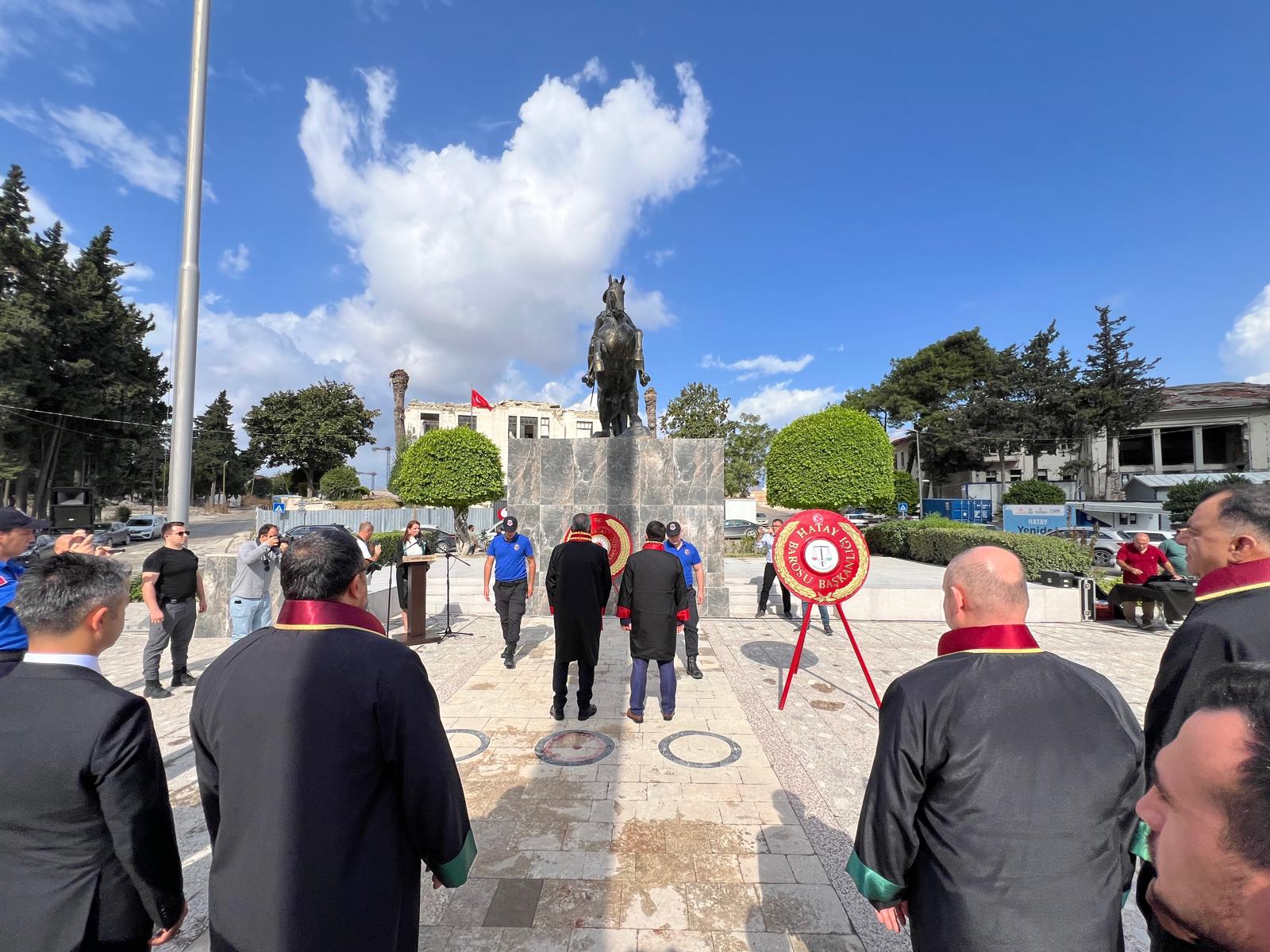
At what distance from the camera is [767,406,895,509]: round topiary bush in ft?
75.3

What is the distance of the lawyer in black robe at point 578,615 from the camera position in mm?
5047

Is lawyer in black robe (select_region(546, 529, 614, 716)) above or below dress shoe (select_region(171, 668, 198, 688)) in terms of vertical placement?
above

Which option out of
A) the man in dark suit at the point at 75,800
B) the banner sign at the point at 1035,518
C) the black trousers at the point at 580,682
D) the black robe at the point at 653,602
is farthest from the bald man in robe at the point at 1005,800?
the banner sign at the point at 1035,518

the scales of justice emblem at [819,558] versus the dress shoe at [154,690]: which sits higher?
the scales of justice emblem at [819,558]

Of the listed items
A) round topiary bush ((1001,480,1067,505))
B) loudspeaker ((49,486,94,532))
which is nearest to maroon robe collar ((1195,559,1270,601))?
loudspeaker ((49,486,94,532))

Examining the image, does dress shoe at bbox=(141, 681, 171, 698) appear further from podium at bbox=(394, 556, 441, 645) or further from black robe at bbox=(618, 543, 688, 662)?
black robe at bbox=(618, 543, 688, 662)

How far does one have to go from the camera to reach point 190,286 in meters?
7.48

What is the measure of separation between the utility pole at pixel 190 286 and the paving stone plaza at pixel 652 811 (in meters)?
2.61

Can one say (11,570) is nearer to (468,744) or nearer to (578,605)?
(468,744)

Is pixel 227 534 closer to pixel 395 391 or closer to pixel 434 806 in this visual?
pixel 395 391

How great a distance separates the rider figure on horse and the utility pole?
5.63m

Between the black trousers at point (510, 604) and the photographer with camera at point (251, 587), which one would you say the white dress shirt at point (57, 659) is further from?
the black trousers at point (510, 604)

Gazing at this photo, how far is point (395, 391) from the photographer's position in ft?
143

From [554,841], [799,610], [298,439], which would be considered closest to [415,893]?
[554,841]
